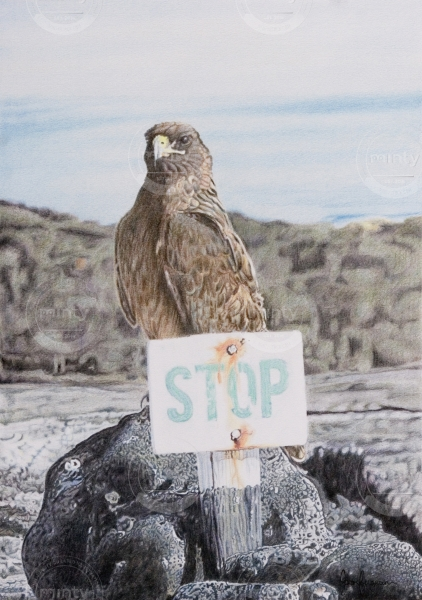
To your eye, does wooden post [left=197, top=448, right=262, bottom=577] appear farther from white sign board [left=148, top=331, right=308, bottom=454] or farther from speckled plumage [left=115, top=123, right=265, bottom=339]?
speckled plumage [left=115, top=123, right=265, bottom=339]

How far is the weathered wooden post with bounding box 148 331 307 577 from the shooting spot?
158 cm

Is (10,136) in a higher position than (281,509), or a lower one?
higher

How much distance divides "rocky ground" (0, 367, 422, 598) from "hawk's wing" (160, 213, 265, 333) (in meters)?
0.20

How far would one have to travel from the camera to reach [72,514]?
160 centimetres

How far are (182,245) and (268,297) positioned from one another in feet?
0.66

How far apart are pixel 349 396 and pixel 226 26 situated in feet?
2.52

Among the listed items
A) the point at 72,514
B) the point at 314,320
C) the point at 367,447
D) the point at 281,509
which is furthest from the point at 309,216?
the point at 72,514

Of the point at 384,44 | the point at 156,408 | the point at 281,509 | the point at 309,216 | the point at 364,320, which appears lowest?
the point at 281,509

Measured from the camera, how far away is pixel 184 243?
5.13 feet

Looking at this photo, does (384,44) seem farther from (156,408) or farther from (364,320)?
Answer: (156,408)

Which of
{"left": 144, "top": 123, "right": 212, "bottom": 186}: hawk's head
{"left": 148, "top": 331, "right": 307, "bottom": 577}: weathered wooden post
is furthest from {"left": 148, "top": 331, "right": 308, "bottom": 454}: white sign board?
{"left": 144, "top": 123, "right": 212, "bottom": 186}: hawk's head

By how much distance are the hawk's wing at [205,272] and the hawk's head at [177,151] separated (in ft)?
0.30

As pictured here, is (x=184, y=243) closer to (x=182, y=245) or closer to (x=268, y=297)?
(x=182, y=245)

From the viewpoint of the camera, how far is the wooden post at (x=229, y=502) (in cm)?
160
